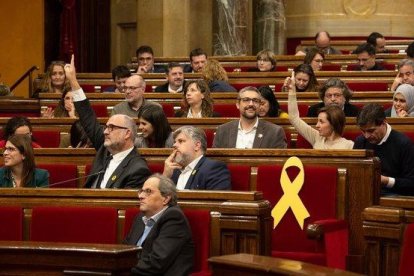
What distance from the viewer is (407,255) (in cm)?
417

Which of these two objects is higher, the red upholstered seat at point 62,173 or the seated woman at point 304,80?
the seated woman at point 304,80

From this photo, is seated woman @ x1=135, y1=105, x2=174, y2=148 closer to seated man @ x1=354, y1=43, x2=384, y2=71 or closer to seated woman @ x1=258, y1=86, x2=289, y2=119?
seated woman @ x1=258, y1=86, x2=289, y2=119

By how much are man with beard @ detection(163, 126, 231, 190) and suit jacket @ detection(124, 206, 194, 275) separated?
90 cm

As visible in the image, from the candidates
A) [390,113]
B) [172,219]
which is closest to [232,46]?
[390,113]

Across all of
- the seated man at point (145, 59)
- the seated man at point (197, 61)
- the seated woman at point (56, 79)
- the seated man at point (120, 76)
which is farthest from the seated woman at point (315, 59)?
the seated woman at point (56, 79)

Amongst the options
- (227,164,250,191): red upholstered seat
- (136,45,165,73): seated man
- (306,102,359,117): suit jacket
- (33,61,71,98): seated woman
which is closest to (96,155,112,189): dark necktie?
(227,164,250,191): red upholstered seat

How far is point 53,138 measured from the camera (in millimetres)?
8117

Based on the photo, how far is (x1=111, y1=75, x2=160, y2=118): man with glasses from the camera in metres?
8.00

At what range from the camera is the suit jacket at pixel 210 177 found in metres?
5.97

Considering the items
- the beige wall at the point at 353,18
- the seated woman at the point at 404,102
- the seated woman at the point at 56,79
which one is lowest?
the seated woman at the point at 404,102

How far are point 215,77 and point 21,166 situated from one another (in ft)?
12.2

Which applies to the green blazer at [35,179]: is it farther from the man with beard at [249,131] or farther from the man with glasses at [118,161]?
the man with beard at [249,131]

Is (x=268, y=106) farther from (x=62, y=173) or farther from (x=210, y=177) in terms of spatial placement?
(x=210, y=177)

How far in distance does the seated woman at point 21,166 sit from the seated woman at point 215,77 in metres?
3.48
